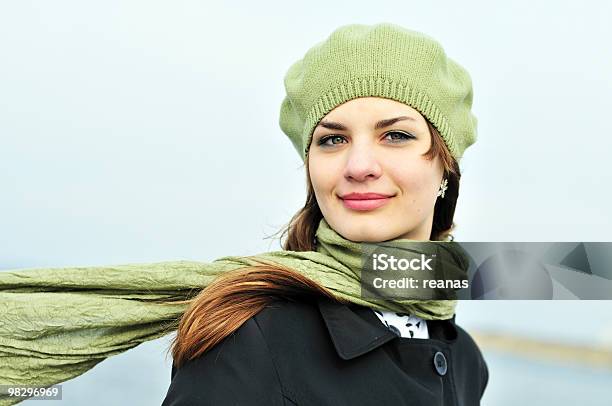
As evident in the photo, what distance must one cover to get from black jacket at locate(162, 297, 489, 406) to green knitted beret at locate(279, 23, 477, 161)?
0.53 meters

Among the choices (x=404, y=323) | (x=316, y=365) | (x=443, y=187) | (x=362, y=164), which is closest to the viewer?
(x=316, y=365)

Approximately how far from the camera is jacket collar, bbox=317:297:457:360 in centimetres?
177

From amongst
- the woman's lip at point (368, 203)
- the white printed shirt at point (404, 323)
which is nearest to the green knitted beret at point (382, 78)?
the woman's lip at point (368, 203)

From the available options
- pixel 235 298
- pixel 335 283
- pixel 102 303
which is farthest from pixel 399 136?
pixel 102 303

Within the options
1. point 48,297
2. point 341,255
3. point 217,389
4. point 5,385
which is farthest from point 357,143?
point 5,385

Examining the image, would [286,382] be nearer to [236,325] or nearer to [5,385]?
[236,325]

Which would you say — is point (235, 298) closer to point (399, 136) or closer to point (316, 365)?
point (316, 365)

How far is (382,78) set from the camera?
194 centimetres

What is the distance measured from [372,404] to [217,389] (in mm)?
364

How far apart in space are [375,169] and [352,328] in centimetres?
38

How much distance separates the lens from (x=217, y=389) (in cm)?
163

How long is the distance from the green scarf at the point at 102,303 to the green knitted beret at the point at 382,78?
333 mm

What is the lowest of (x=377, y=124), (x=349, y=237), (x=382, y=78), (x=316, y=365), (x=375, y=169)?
(x=316, y=365)

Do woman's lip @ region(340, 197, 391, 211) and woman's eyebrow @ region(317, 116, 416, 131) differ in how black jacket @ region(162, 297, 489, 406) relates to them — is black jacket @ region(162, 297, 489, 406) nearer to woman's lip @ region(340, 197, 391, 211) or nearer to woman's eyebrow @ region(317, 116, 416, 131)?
woman's lip @ region(340, 197, 391, 211)
